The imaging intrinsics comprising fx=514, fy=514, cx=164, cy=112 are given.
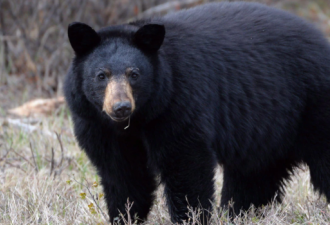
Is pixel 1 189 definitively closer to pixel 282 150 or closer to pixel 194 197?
pixel 194 197

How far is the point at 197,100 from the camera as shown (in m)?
3.75

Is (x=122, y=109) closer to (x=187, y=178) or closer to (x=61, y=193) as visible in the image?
(x=187, y=178)

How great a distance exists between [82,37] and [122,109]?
2.21 ft

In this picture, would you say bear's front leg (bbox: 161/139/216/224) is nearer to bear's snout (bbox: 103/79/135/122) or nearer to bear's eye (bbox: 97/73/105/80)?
bear's snout (bbox: 103/79/135/122)

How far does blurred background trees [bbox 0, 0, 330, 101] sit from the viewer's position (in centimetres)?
853

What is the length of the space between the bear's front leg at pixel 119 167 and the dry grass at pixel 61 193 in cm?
11

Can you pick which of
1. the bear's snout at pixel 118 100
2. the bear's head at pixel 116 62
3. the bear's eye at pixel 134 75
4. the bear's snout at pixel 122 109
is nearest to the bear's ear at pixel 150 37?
the bear's head at pixel 116 62

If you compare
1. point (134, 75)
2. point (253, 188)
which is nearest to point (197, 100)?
point (134, 75)

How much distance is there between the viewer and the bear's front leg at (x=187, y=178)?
373 centimetres

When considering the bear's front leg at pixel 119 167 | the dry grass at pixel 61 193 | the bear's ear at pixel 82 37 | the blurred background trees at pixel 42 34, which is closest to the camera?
the bear's ear at pixel 82 37

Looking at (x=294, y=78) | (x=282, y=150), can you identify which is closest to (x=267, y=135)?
(x=282, y=150)

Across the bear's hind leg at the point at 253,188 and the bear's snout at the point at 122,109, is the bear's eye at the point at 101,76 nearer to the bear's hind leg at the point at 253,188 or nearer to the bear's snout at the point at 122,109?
the bear's snout at the point at 122,109

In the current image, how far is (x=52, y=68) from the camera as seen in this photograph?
349 inches

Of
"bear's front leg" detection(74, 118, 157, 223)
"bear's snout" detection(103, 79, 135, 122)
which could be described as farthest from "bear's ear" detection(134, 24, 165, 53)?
"bear's front leg" detection(74, 118, 157, 223)
